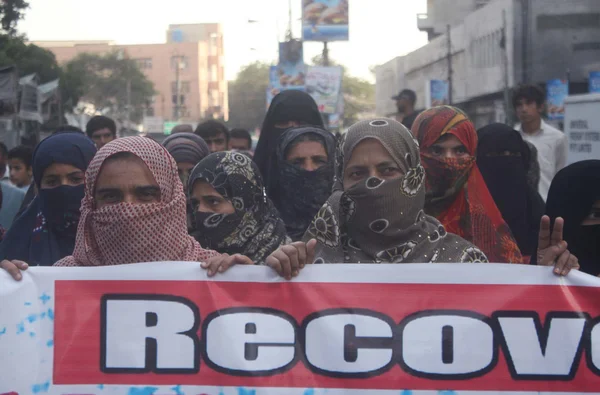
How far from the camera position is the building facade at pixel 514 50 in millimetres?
32219

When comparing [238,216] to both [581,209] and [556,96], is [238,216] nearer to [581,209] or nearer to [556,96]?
[581,209]

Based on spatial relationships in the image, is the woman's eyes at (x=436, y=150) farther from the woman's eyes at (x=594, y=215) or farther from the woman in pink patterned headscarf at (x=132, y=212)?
the woman in pink patterned headscarf at (x=132, y=212)

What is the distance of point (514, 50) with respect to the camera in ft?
111

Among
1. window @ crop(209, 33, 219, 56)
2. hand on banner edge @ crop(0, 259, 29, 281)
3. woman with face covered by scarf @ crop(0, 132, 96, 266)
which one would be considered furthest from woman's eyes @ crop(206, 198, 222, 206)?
window @ crop(209, 33, 219, 56)

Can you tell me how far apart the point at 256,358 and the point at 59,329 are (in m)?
0.54

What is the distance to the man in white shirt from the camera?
6.66 meters

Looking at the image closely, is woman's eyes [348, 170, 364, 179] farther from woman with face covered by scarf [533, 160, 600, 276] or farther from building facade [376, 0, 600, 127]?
building facade [376, 0, 600, 127]

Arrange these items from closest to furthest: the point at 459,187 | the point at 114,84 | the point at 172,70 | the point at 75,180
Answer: the point at 75,180
the point at 459,187
the point at 114,84
the point at 172,70

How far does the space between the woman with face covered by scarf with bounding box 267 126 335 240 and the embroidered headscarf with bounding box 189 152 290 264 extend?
60 cm

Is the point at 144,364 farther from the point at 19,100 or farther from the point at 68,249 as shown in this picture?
the point at 19,100

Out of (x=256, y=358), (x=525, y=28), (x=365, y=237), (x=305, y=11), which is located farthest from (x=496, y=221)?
(x=525, y=28)

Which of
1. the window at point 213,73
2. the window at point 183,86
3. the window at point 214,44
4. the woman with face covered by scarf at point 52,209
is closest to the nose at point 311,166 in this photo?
the woman with face covered by scarf at point 52,209

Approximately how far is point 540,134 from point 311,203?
3126mm

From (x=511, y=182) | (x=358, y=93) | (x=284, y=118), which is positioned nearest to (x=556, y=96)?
(x=284, y=118)
